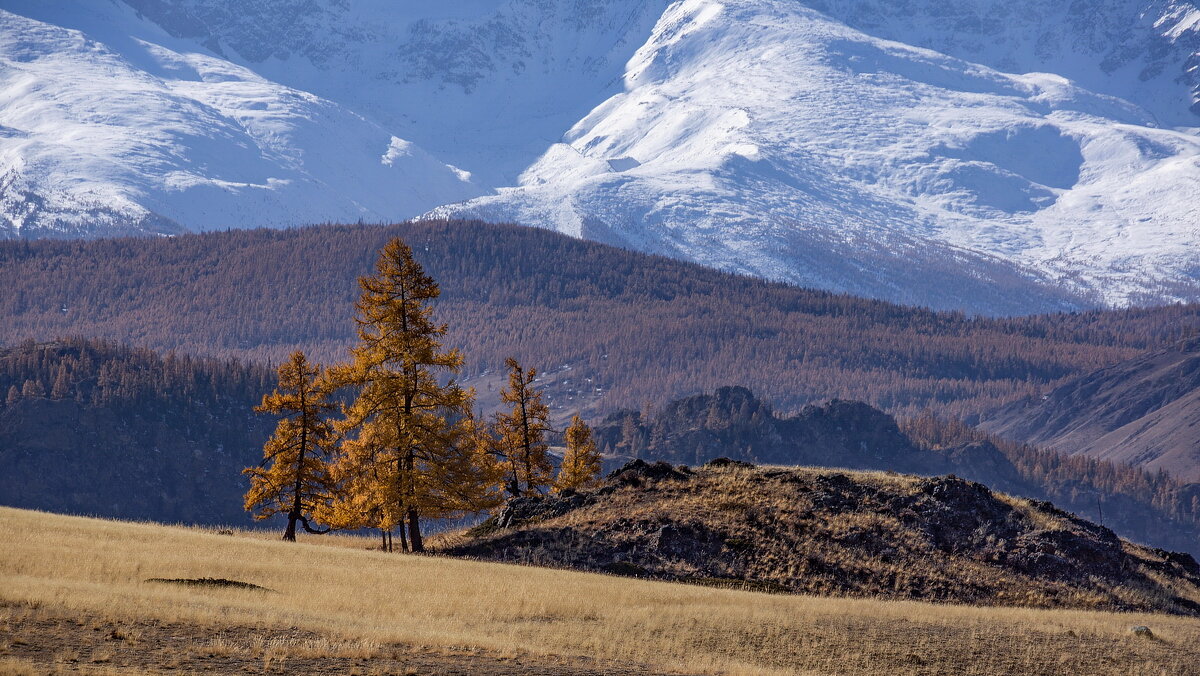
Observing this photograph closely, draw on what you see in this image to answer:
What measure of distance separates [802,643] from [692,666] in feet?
17.8

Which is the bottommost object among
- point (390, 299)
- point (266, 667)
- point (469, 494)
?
point (266, 667)

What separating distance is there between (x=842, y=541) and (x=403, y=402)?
809 inches

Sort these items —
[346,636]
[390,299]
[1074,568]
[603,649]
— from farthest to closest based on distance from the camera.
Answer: [390,299]
[1074,568]
[603,649]
[346,636]

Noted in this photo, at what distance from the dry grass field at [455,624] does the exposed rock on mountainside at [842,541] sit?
5.33 meters

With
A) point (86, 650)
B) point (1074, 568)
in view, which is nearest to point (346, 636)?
point (86, 650)

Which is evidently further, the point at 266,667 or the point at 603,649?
the point at 603,649

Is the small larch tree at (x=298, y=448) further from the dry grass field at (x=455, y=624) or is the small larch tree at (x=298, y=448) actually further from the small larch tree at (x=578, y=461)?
the small larch tree at (x=578, y=461)

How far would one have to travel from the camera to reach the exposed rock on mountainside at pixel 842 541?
62969mm

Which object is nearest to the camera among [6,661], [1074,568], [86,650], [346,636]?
[6,661]

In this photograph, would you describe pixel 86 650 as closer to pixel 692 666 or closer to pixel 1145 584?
pixel 692 666

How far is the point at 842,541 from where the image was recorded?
65375 millimetres

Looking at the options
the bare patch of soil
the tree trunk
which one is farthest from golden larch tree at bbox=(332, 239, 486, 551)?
the bare patch of soil

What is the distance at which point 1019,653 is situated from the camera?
48.4 m

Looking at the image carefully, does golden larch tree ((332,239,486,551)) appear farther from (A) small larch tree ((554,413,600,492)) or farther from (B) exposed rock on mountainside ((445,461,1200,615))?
(A) small larch tree ((554,413,600,492))
